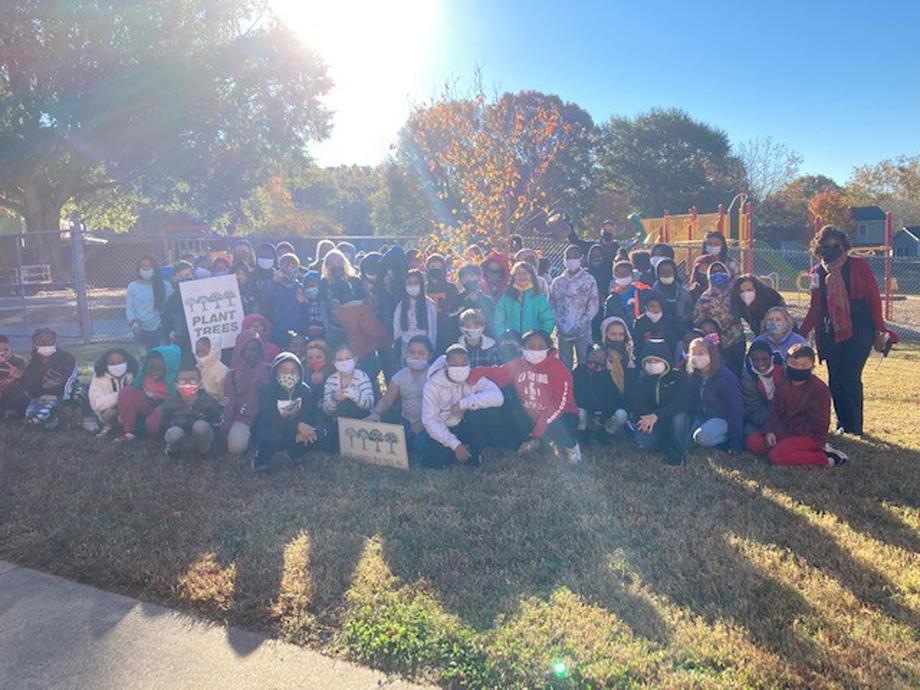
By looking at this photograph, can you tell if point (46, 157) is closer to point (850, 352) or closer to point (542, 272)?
point (542, 272)

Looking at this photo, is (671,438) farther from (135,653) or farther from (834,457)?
(135,653)

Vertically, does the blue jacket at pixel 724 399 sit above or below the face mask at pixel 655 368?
below

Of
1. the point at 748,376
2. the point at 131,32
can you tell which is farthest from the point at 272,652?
the point at 131,32

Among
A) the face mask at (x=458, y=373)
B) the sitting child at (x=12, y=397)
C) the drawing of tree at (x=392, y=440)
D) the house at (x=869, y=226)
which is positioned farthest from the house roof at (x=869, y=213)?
the sitting child at (x=12, y=397)

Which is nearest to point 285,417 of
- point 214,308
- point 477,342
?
point 477,342

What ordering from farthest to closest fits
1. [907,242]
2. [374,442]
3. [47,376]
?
1. [907,242]
2. [47,376]
3. [374,442]

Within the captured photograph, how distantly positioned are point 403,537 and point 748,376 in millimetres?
3553

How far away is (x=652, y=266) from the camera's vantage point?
8.24 m

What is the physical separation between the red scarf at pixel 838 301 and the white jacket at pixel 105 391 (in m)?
6.73

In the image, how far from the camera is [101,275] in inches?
1145

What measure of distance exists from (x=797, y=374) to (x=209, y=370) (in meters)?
5.46

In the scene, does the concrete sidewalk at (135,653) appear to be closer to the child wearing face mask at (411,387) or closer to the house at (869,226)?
the child wearing face mask at (411,387)

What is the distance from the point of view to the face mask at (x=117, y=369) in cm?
696

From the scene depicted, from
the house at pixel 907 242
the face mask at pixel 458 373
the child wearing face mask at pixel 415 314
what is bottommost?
the face mask at pixel 458 373
